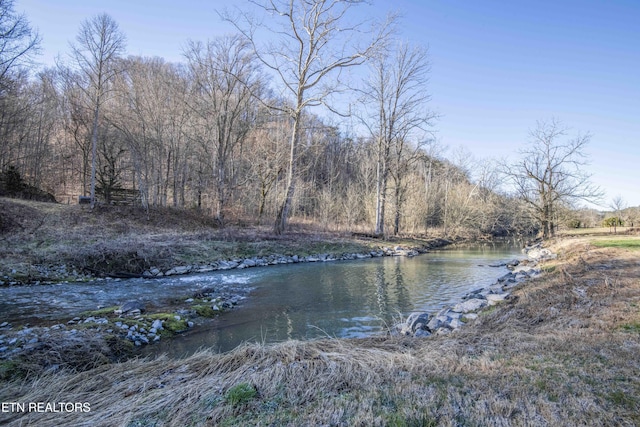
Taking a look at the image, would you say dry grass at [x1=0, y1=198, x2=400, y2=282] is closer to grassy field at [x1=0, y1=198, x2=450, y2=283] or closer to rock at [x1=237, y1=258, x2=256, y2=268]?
grassy field at [x1=0, y1=198, x2=450, y2=283]

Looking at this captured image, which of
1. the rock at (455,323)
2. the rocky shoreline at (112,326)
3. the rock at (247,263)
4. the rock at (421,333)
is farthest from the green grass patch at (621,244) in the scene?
the rock at (247,263)

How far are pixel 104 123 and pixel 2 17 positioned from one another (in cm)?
1107

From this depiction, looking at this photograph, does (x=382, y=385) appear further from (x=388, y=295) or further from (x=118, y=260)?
(x=118, y=260)

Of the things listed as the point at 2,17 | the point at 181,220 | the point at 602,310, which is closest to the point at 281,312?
the point at 602,310

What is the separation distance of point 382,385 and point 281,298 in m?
6.90

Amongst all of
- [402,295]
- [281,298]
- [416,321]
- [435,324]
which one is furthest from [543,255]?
[281,298]

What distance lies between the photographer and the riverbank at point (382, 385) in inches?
108

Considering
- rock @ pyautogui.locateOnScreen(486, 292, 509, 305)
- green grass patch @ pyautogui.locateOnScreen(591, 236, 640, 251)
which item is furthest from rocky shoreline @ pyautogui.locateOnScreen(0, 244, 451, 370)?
green grass patch @ pyautogui.locateOnScreen(591, 236, 640, 251)

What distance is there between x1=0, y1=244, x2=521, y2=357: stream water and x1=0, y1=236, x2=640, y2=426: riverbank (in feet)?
7.27

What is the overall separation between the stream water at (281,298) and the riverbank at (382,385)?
2.21 m

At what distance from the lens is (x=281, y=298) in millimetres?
9945

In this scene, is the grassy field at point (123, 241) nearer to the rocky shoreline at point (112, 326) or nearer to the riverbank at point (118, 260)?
the riverbank at point (118, 260)

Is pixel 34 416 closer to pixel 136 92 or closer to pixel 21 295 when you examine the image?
pixel 21 295

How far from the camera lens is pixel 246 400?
3.05m
